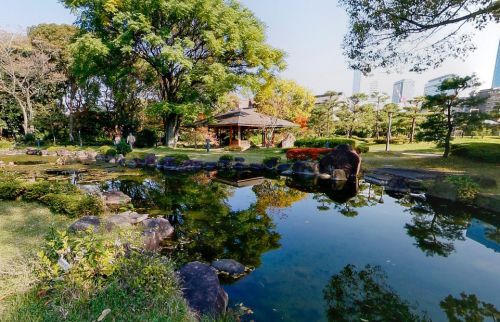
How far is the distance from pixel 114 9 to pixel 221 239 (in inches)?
704

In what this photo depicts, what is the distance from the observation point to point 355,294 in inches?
150

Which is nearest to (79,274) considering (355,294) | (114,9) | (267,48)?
(355,294)

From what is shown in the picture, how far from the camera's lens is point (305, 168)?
45.0 feet

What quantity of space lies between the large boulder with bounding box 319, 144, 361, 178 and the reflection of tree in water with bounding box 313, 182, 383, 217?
1.74 m

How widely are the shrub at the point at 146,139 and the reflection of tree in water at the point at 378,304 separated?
2409 cm

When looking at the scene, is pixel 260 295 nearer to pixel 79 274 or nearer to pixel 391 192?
pixel 79 274

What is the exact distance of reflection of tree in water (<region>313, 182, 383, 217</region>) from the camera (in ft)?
26.6

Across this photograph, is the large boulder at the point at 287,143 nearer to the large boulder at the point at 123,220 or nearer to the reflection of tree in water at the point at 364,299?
the large boulder at the point at 123,220

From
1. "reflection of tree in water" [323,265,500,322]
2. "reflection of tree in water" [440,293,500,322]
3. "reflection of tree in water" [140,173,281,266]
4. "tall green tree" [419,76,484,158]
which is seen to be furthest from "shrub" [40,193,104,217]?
"tall green tree" [419,76,484,158]

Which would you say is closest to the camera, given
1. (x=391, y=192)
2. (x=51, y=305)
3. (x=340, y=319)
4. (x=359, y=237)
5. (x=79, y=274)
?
(x=51, y=305)

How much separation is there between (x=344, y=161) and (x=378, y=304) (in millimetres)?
9655

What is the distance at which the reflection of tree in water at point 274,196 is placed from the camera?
825 centimetres

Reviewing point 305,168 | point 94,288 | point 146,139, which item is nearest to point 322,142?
point 305,168

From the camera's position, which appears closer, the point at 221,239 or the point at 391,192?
the point at 221,239
